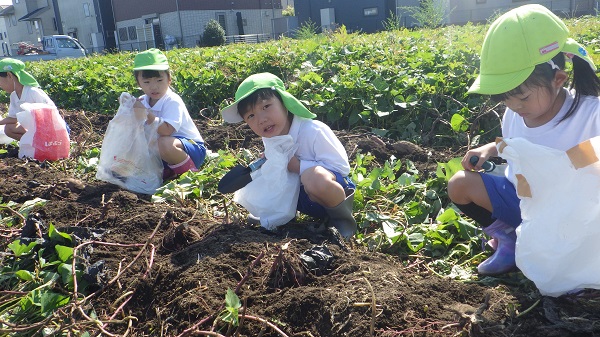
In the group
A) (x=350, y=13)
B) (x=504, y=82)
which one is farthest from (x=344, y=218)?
(x=350, y=13)

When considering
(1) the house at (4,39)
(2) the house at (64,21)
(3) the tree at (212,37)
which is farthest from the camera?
(1) the house at (4,39)

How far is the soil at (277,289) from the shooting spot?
1.74 metres

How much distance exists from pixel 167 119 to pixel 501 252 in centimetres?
229

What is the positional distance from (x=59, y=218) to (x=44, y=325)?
101 cm

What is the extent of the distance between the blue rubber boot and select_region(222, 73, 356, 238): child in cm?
63

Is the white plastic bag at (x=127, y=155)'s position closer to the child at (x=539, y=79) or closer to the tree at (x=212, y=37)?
the child at (x=539, y=79)

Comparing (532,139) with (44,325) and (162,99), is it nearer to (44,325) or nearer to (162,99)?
(44,325)

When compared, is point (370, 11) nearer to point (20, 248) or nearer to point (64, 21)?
point (64, 21)

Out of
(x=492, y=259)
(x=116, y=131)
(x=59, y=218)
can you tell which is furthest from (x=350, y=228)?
(x=116, y=131)

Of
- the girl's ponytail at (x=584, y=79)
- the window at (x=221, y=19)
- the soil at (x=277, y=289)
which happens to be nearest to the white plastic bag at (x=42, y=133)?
the soil at (x=277, y=289)

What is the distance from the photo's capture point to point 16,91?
4.96 m

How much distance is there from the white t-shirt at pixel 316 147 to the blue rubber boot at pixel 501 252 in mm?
699

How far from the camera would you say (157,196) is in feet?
10.8

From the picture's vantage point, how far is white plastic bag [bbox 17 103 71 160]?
432 centimetres
